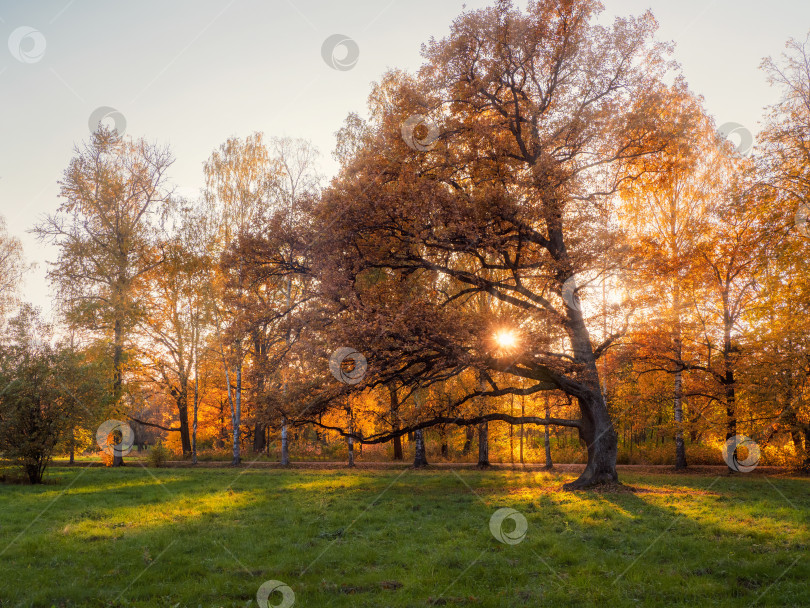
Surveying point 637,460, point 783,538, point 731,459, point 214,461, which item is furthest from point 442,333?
point 214,461

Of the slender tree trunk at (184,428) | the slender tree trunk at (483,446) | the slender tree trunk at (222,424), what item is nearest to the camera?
the slender tree trunk at (483,446)

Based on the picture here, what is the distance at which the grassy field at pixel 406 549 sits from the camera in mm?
6641

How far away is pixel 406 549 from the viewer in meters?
8.65

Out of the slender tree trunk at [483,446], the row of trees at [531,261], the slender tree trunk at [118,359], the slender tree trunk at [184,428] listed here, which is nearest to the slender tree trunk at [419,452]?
the slender tree trunk at [483,446]

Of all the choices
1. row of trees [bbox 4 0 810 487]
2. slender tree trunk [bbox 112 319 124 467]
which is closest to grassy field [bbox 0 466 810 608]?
row of trees [bbox 4 0 810 487]

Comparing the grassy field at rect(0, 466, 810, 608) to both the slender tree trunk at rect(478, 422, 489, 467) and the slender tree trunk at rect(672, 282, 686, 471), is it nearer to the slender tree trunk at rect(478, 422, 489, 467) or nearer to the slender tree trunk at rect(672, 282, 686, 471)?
the slender tree trunk at rect(672, 282, 686, 471)

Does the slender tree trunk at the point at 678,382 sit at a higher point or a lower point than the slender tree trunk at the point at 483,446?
higher

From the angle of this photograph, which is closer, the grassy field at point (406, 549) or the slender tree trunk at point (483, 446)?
the grassy field at point (406, 549)

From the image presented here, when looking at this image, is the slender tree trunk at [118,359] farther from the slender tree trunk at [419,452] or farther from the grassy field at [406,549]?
the slender tree trunk at [419,452]

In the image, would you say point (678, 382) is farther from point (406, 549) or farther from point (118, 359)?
point (118, 359)

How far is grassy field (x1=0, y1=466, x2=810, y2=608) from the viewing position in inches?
261

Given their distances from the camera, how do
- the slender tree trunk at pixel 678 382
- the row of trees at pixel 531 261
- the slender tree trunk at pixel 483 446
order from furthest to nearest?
the slender tree trunk at pixel 483 446 < the slender tree trunk at pixel 678 382 < the row of trees at pixel 531 261

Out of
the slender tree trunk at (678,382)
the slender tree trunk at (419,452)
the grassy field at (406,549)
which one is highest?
the slender tree trunk at (678,382)

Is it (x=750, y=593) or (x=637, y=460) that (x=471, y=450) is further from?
(x=750, y=593)
